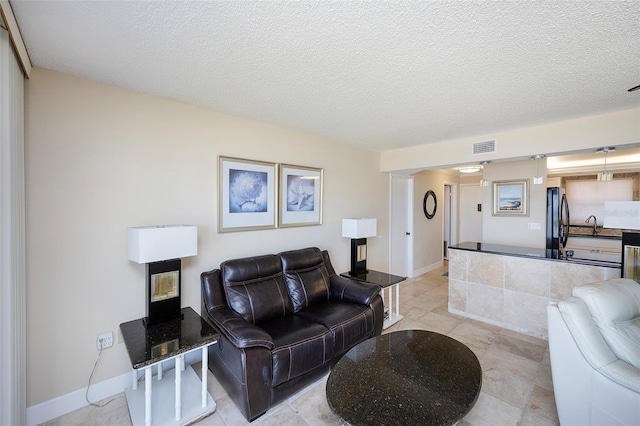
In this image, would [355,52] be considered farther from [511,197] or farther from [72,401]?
[511,197]

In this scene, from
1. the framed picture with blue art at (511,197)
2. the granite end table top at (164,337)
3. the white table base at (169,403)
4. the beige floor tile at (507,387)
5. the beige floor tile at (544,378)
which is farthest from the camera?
the framed picture with blue art at (511,197)

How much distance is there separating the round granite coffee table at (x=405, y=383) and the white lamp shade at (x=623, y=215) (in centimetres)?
167

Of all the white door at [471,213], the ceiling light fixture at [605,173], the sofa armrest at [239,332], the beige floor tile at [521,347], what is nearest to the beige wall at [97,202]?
the sofa armrest at [239,332]

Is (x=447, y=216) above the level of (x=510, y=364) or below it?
above

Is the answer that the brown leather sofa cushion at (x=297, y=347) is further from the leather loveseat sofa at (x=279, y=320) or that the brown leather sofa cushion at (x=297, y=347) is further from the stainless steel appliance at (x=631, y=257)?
the stainless steel appliance at (x=631, y=257)

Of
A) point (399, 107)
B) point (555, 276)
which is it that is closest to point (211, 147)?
point (399, 107)

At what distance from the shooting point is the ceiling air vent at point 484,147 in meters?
3.36

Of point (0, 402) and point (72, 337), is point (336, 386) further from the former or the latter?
point (72, 337)

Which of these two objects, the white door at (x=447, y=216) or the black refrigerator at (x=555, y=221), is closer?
the black refrigerator at (x=555, y=221)

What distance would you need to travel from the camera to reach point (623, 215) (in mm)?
2184

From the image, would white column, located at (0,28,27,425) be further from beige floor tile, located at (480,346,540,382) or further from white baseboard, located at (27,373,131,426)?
beige floor tile, located at (480,346,540,382)

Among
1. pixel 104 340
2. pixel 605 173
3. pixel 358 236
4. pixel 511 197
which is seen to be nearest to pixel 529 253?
pixel 511 197

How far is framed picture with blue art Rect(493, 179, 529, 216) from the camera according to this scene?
13.8 feet

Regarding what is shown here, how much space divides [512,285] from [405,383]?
8.00ft
